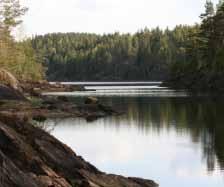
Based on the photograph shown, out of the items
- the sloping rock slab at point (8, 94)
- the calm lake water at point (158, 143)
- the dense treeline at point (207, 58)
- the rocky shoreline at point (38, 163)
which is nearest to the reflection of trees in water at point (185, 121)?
the calm lake water at point (158, 143)

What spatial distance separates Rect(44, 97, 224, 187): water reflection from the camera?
1262 inches

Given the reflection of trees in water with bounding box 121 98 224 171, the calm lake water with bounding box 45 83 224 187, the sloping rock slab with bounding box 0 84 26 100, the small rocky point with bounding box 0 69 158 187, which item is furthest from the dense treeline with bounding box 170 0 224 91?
the small rocky point with bounding box 0 69 158 187

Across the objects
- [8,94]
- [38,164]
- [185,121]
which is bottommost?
[185,121]

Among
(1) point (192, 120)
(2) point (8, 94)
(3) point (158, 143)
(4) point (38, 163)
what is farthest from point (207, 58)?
(4) point (38, 163)

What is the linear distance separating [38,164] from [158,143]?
84.6ft

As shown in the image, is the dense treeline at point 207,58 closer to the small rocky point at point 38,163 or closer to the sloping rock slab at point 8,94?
the sloping rock slab at point 8,94

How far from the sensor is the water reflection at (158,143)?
3206 cm

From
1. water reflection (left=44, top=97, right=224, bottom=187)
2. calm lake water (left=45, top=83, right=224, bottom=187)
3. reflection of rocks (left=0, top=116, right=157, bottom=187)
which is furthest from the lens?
water reflection (left=44, top=97, right=224, bottom=187)

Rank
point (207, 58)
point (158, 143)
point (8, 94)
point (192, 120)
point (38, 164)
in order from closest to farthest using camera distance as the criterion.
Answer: point (38, 164) → point (158, 143) → point (192, 120) → point (8, 94) → point (207, 58)

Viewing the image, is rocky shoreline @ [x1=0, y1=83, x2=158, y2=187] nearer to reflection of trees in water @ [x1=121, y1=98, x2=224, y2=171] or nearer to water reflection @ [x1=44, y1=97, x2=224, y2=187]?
water reflection @ [x1=44, y1=97, x2=224, y2=187]

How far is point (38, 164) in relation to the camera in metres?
20.1

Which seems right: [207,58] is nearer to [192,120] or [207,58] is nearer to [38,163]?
[192,120]

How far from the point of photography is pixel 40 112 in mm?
61094

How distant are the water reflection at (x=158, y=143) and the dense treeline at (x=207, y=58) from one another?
4555cm
